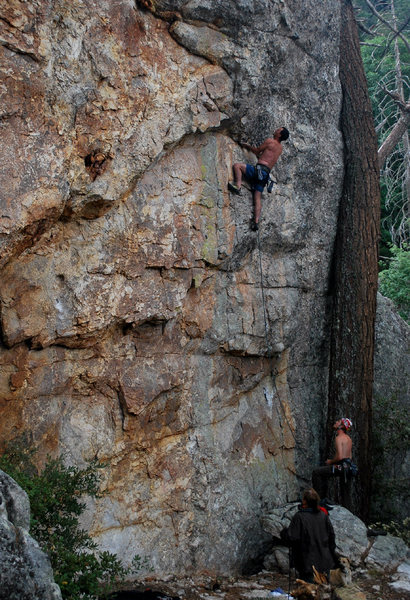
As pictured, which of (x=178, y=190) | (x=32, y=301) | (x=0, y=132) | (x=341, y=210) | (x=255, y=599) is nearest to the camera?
(x=0, y=132)

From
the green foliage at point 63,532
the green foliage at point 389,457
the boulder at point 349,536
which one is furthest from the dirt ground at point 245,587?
the green foliage at point 389,457

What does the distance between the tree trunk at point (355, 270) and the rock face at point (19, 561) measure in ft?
19.4

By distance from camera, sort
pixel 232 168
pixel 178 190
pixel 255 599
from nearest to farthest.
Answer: pixel 255 599
pixel 178 190
pixel 232 168

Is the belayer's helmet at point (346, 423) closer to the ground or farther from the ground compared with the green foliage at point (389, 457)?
farther from the ground

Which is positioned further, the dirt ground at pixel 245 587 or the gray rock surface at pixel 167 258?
the dirt ground at pixel 245 587

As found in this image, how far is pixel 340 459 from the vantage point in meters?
7.91

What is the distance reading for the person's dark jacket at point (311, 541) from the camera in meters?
5.94

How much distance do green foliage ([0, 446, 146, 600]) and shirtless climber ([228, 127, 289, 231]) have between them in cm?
373

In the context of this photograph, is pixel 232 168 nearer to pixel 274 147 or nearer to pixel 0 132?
pixel 274 147

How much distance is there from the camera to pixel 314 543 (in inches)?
234

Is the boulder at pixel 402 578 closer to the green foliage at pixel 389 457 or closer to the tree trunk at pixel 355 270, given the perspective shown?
the tree trunk at pixel 355 270

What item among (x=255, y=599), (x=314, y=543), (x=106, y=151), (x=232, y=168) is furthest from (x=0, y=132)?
(x=255, y=599)

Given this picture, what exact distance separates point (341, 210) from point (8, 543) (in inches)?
280

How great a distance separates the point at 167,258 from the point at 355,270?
11.1 ft
